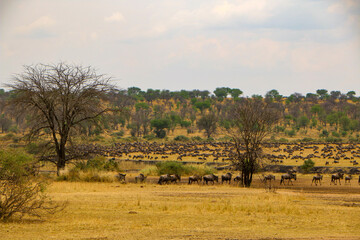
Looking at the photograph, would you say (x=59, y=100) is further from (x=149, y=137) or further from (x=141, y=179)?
(x=149, y=137)

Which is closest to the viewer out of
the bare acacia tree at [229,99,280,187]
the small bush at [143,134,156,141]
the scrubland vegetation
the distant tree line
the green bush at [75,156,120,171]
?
the scrubland vegetation

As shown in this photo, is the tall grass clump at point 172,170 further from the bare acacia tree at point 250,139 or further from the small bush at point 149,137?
the small bush at point 149,137

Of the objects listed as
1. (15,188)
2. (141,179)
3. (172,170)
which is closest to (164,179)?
(141,179)

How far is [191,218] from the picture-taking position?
16438mm

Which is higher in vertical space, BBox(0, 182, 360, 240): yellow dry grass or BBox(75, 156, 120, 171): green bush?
BBox(75, 156, 120, 171): green bush

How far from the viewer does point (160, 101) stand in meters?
148

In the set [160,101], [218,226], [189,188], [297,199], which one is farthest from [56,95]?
[160,101]

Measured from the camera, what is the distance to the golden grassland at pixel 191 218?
44.3 ft

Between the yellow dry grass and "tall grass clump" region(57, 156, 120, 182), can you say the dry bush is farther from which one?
"tall grass clump" region(57, 156, 120, 182)

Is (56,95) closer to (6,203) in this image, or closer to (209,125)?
(6,203)

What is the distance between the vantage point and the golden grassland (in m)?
13.5

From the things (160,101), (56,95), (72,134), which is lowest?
(72,134)

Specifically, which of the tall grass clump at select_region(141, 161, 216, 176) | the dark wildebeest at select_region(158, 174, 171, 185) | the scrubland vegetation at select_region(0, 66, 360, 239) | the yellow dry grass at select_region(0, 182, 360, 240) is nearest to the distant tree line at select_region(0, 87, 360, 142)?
the tall grass clump at select_region(141, 161, 216, 176)

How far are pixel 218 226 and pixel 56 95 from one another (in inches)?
773
